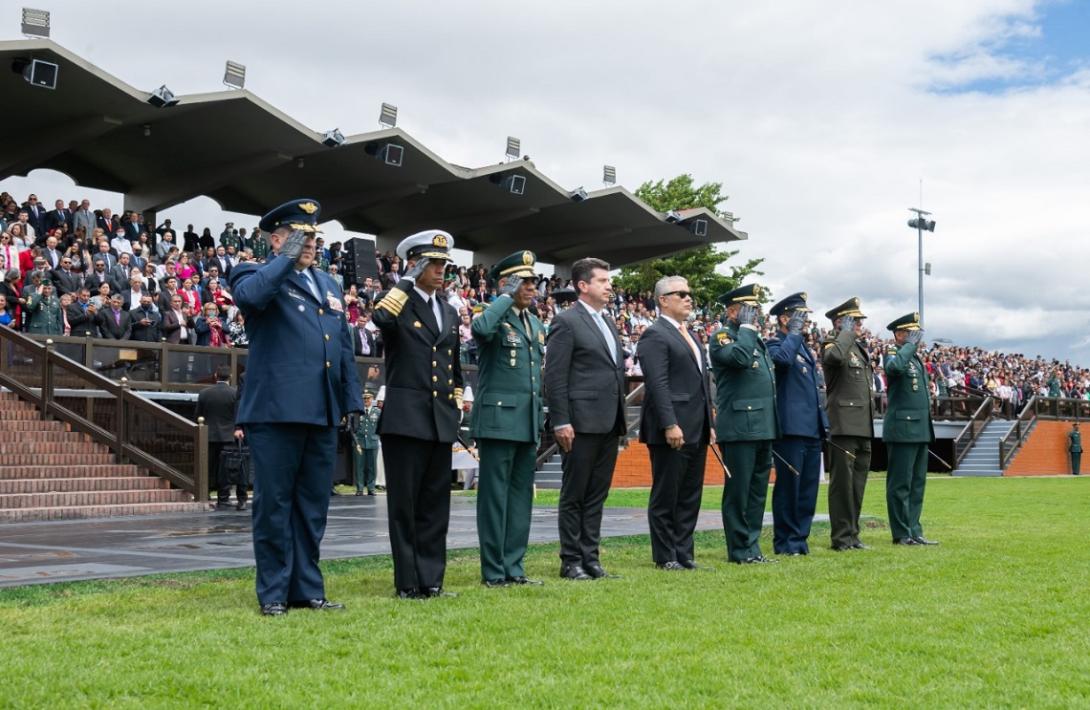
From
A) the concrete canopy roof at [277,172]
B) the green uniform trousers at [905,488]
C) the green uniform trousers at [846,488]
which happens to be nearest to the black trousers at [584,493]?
the green uniform trousers at [846,488]

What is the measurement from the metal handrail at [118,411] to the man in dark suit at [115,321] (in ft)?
5.68

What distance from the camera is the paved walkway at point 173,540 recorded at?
8.95m

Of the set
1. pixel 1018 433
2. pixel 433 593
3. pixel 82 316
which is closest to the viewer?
pixel 433 593

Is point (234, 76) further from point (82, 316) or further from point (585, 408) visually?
point (585, 408)

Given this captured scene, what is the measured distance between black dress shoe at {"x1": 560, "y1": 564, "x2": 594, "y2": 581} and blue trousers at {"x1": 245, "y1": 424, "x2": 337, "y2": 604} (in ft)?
6.74

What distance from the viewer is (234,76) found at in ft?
93.1

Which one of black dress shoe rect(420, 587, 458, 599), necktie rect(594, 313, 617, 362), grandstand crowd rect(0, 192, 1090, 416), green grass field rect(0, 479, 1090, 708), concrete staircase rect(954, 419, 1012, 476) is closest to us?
green grass field rect(0, 479, 1090, 708)

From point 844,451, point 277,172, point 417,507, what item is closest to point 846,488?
point 844,451

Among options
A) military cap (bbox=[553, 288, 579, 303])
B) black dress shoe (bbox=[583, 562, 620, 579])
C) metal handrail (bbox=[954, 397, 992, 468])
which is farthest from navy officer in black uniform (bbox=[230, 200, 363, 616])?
metal handrail (bbox=[954, 397, 992, 468])

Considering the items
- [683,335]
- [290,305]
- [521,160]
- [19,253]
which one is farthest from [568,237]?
[290,305]

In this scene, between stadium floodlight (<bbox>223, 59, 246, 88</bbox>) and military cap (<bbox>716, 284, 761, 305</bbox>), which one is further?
stadium floodlight (<bbox>223, 59, 246, 88</bbox>)

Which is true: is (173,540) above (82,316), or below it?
below

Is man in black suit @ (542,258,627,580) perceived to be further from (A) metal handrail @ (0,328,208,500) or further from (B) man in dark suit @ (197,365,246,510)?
(A) metal handrail @ (0,328,208,500)

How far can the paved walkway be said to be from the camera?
29.3ft
